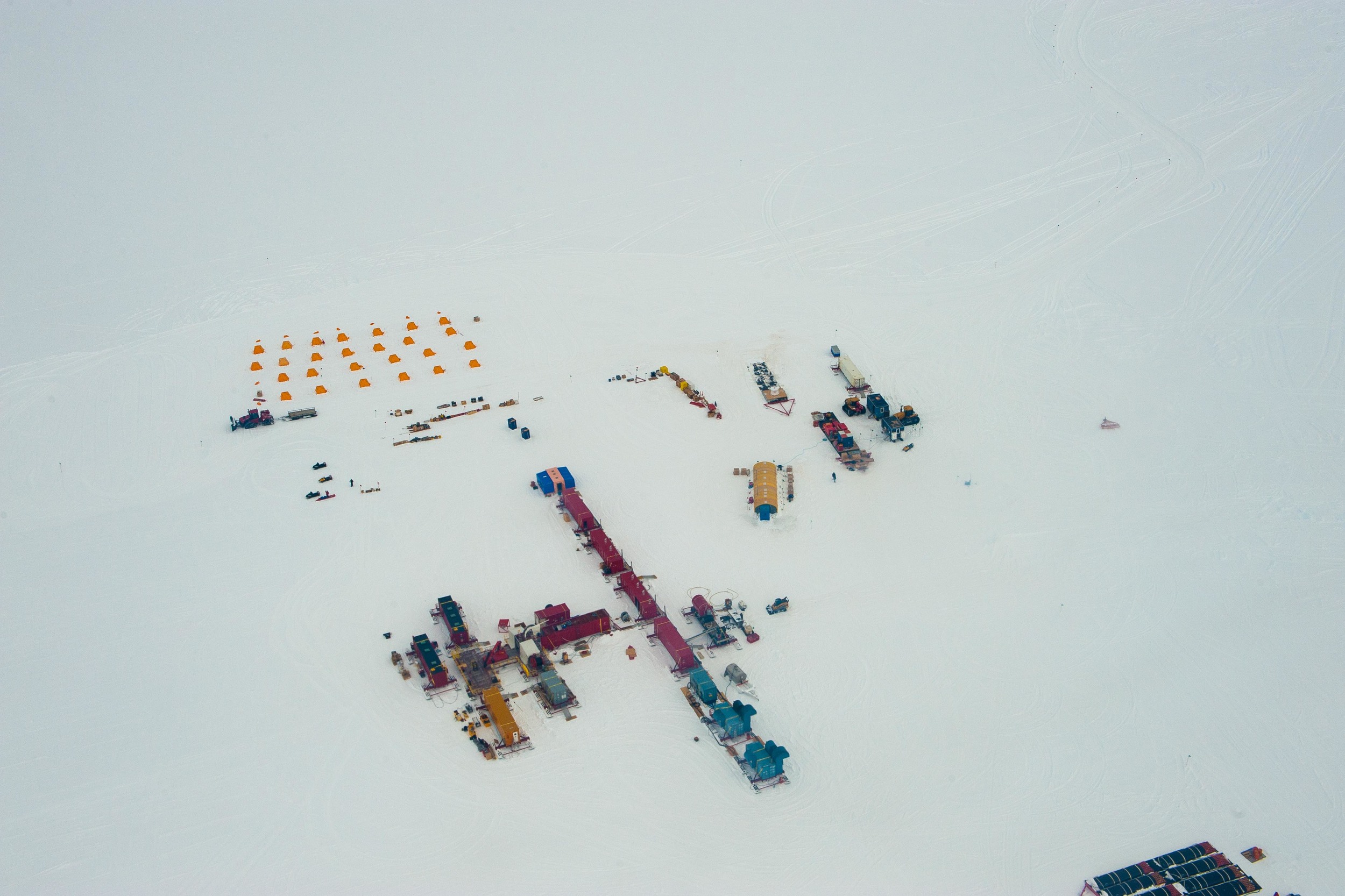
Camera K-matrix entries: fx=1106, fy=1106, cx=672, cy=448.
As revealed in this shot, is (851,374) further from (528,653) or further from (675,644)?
(528,653)

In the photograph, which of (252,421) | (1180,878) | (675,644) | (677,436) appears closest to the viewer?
(1180,878)

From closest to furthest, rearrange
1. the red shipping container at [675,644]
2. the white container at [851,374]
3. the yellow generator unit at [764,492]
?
the red shipping container at [675,644]
the yellow generator unit at [764,492]
the white container at [851,374]

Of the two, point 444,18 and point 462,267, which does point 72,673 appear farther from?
point 444,18

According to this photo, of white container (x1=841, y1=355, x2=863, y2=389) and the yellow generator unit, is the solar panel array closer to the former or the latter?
the yellow generator unit

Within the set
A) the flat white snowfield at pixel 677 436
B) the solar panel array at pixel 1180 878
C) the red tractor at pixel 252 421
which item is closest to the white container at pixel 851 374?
the flat white snowfield at pixel 677 436

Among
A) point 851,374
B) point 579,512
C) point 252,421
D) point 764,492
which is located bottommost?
point 764,492

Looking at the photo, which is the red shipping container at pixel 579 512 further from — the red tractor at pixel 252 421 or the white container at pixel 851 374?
the red tractor at pixel 252 421

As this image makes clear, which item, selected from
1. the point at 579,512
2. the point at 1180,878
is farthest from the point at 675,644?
the point at 1180,878

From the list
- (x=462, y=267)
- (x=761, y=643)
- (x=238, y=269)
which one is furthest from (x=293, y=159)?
(x=761, y=643)

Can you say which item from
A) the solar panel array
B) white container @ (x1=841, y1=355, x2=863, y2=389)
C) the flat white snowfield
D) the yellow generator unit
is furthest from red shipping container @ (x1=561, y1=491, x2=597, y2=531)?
the solar panel array
